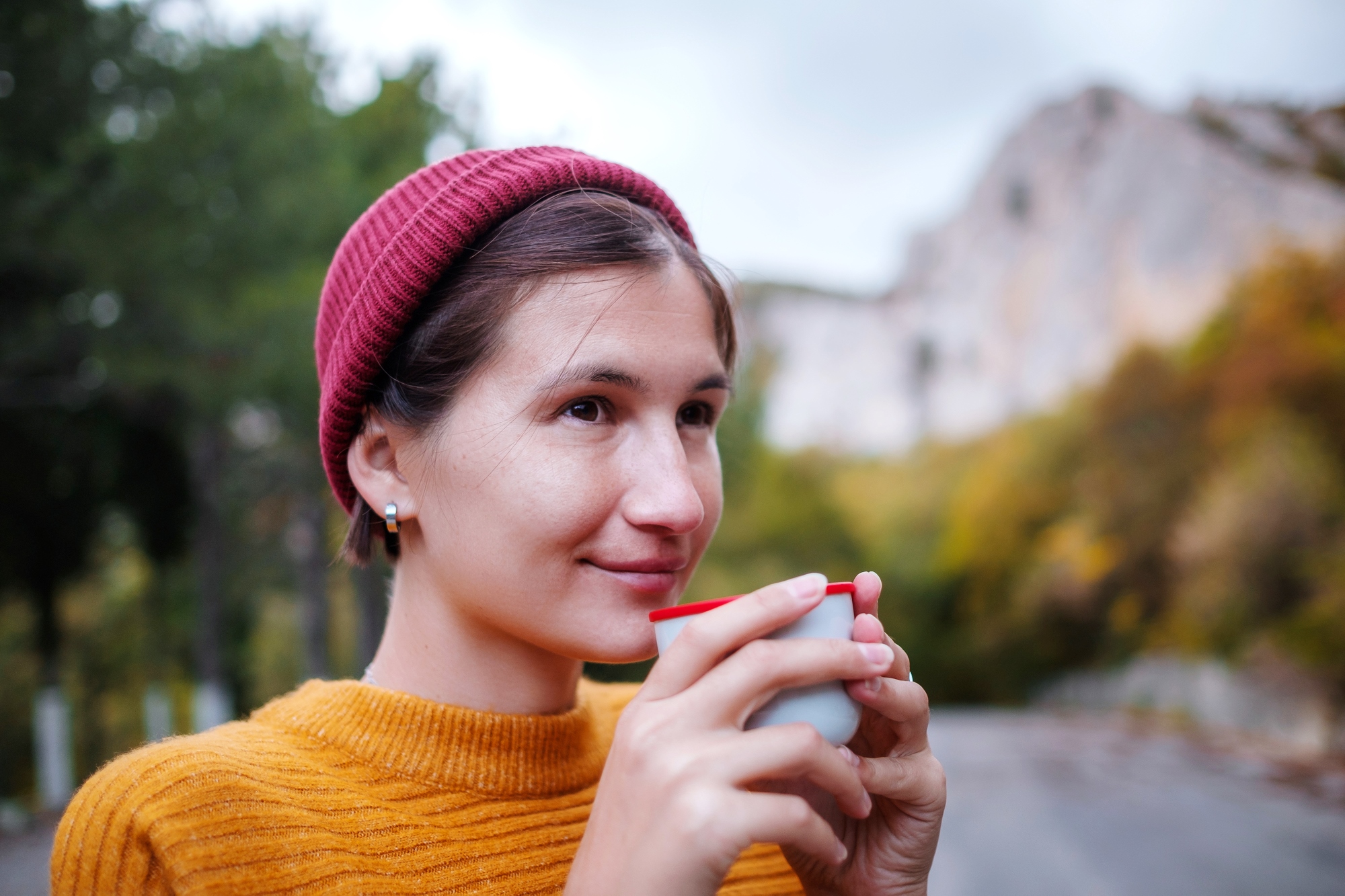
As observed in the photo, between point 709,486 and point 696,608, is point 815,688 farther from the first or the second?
point 709,486

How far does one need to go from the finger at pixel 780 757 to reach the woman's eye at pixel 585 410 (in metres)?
0.55

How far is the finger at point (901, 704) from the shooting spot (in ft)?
3.37

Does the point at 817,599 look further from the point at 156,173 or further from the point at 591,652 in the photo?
the point at 156,173

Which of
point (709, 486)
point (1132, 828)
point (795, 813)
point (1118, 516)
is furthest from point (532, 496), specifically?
point (1118, 516)

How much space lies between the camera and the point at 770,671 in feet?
3.07

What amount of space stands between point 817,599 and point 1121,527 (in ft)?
68.2

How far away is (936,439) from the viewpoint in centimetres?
3133

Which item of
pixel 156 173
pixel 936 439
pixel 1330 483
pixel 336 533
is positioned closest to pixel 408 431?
pixel 336 533

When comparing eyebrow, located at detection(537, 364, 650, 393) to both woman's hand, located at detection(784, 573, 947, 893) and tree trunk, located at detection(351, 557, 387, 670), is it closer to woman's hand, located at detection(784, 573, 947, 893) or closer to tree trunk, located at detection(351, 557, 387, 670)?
woman's hand, located at detection(784, 573, 947, 893)

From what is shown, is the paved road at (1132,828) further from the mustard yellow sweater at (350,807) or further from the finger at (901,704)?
the finger at (901,704)

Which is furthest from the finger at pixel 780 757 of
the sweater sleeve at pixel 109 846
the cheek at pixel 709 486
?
the sweater sleeve at pixel 109 846

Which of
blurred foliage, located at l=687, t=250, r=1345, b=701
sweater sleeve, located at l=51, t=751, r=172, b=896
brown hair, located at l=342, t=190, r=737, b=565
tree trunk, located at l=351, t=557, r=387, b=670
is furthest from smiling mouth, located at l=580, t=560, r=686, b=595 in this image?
tree trunk, located at l=351, t=557, r=387, b=670

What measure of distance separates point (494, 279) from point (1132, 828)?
9666mm

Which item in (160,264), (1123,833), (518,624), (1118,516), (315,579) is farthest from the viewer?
(1118,516)
